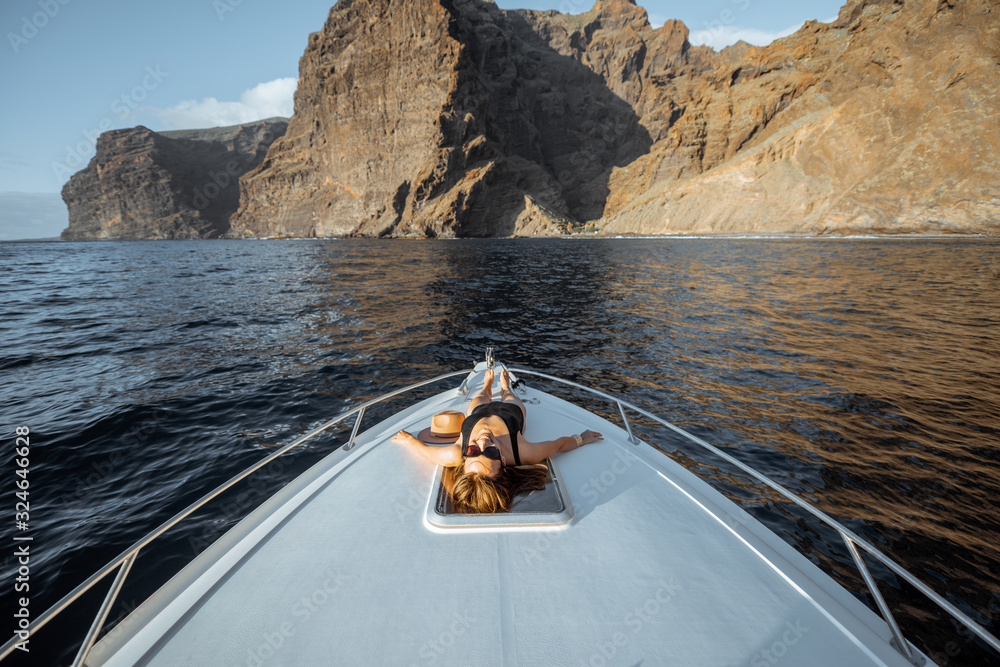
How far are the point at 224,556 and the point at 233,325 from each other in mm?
12565

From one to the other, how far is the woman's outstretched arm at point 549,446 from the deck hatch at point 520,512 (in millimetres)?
357

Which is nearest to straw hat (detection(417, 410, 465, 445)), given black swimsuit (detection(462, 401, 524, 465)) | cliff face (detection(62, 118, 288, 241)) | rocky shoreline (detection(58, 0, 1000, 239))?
black swimsuit (detection(462, 401, 524, 465))

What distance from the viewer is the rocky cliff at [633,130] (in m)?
50.2

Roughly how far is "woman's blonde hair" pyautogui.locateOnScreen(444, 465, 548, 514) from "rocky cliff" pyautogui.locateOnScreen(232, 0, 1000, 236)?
69868 mm

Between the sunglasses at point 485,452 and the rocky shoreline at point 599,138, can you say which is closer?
the sunglasses at point 485,452

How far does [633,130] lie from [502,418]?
6055 inches

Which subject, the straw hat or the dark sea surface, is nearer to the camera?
the dark sea surface

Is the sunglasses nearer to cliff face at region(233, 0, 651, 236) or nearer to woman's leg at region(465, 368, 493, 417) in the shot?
woman's leg at region(465, 368, 493, 417)

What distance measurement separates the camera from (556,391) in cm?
830

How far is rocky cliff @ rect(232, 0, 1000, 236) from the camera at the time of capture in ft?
165

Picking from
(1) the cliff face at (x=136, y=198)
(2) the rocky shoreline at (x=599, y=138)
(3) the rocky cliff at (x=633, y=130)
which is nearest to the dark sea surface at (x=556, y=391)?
(3) the rocky cliff at (x=633, y=130)

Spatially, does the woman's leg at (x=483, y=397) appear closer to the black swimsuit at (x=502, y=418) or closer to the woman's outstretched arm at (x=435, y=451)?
the black swimsuit at (x=502, y=418)

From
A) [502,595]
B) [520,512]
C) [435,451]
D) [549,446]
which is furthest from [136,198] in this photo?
[502,595]

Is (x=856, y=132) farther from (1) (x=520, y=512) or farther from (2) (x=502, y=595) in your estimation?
(2) (x=502, y=595)
